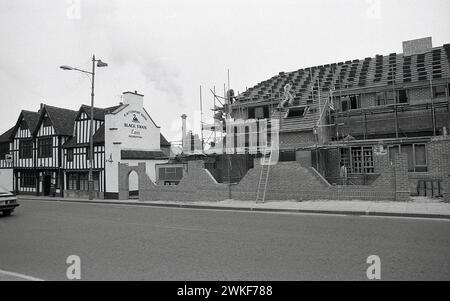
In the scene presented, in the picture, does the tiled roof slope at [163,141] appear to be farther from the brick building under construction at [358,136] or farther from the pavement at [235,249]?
the pavement at [235,249]

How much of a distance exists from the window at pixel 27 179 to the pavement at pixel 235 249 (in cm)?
2309

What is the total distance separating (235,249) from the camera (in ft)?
24.3

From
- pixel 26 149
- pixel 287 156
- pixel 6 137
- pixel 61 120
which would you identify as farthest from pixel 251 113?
pixel 6 137

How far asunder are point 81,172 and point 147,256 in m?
23.5

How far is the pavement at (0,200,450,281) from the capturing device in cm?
576

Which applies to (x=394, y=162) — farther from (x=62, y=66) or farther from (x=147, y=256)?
(x=62, y=66)

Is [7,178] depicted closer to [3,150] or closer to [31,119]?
[3,150]

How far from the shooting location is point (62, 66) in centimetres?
2034

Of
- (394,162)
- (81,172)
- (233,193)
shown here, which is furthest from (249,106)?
(81,172)

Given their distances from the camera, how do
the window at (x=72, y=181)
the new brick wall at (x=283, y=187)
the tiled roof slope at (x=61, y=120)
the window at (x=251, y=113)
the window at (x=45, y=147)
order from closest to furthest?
the new brick wall at (x=283, y=187)
the window at (x=251, y=113)
the window at (x=72, y=181)
the tiled roof slope at (x=61, y=120)
the window at (x=45, y=147)

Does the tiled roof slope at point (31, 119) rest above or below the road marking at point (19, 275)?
above

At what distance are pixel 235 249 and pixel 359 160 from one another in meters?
14.3

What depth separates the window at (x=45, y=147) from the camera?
1196 inches

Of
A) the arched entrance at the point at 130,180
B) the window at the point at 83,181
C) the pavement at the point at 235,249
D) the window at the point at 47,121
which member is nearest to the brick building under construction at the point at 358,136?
the arched entrance at the point at 130,180
